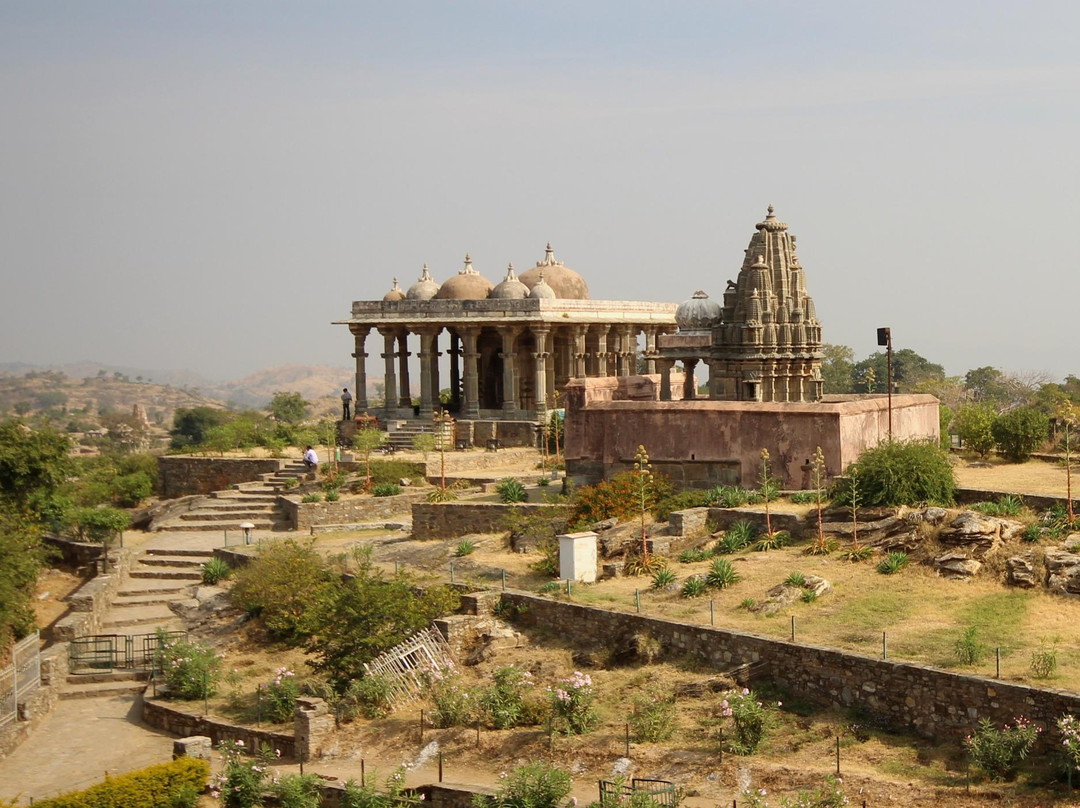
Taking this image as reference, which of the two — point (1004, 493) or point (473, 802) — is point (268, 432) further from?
point (473, 802)

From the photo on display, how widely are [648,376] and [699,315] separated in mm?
1953

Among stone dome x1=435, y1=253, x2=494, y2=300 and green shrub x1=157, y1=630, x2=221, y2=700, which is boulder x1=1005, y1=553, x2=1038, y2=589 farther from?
stone dome x1=435, y1=253, x2=494, y2=300

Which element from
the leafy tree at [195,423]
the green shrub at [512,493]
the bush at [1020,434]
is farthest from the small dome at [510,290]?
the leafy tree at [195,423]

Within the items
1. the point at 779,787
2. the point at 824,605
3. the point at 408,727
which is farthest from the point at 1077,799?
the point at 408,727

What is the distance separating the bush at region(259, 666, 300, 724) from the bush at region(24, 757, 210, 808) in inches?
96.4

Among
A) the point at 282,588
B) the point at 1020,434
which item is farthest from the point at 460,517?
the point at 1020,434

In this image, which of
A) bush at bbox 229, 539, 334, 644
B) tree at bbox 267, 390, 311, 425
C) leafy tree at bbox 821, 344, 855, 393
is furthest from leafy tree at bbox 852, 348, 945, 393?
bush at bbox 229, 539, 334, 644

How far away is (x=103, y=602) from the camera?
28.1 meters

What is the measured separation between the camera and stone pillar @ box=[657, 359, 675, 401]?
32625 mm

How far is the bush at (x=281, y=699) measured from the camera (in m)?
21.7

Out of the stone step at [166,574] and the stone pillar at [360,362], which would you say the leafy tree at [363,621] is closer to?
the stone step at [166,574]

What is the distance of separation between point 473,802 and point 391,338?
30.0 m

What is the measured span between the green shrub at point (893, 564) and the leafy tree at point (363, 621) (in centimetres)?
674

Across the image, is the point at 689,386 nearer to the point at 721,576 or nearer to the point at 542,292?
the point at 542,292
